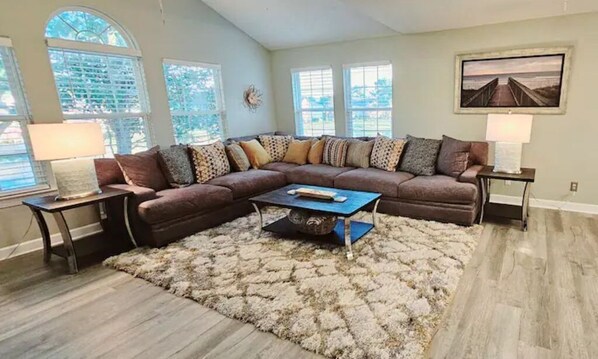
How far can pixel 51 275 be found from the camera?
2871mm

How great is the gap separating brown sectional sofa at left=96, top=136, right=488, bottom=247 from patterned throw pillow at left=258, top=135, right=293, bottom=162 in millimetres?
843

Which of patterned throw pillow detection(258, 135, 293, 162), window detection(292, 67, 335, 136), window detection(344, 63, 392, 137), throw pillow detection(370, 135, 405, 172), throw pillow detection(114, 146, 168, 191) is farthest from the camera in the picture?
window detection(292, 67, 335, 136)

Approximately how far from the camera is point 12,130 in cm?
322

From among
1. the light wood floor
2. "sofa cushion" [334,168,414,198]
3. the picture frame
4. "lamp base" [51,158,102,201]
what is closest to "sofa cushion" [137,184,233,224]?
"lamp base" [51,158,102,201]

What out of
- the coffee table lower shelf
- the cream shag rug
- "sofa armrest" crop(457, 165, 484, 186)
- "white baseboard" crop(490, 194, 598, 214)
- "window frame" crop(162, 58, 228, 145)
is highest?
"window frame" crop(162, 58, 228, 145)

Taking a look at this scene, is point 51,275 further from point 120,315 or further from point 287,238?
point 287,238

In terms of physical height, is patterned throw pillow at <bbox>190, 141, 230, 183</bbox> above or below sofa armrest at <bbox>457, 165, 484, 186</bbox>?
above

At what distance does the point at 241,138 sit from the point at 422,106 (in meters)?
2.64

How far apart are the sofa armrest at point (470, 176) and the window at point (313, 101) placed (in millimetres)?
2414

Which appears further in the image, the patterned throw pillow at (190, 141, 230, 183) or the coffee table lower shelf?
the patterned throw pillow at (190, 141, 230, 183)

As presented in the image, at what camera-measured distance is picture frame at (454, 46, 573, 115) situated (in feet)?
12.2

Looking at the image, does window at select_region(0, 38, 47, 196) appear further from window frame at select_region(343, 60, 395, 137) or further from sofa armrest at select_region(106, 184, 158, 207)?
window frame at select_region(343, 60, 395, 137)

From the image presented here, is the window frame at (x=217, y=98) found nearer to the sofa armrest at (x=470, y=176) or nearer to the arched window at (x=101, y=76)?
the arched window at (x=101, y=76)

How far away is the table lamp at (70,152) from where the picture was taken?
2850 millimetres
